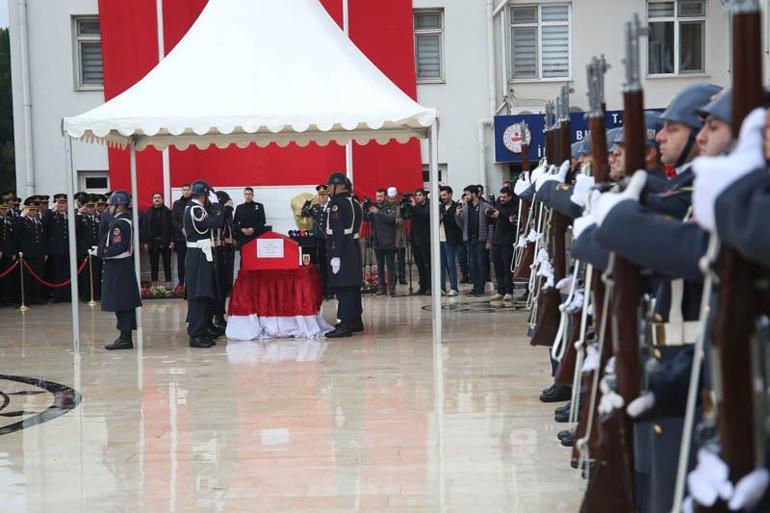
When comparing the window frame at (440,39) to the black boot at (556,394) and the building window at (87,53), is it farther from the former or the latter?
the black boot at (556,394)

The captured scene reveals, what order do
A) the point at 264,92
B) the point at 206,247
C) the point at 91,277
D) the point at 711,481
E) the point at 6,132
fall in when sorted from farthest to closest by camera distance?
1. the point at 6,132
2. the point at 91,277
3. the point at 264,92
4. the point at 206,247
5. the point at 711,481

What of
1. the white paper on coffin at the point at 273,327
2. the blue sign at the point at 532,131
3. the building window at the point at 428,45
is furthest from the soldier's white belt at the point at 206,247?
the building window at the point at 428,45

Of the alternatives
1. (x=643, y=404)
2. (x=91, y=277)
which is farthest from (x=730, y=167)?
(x=91, y=277)

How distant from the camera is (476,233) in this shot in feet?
55.4

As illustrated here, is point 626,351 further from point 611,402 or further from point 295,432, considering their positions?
point 295,432

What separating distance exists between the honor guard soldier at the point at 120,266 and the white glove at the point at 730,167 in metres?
9.21

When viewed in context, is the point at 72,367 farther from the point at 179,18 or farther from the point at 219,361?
the point at 179,18

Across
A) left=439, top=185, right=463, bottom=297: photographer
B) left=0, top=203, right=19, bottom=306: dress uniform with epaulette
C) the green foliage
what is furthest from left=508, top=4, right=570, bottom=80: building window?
the green foliage

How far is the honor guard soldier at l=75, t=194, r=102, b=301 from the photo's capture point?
58.4 ft

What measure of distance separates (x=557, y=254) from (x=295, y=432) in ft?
6.62

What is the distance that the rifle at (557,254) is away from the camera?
22.0ft

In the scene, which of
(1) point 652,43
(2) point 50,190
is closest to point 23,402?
(2) point 50,190

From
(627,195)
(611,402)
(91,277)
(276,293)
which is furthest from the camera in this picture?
(91,277)

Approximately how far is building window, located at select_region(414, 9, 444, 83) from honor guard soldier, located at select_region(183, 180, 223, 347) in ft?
34.2
